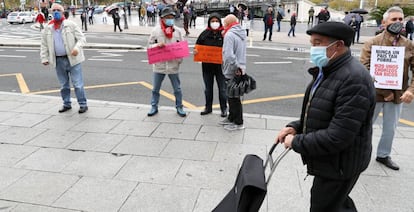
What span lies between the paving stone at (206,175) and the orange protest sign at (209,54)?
7.26 feet

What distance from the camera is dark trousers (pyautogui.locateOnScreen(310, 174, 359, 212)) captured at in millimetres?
2436

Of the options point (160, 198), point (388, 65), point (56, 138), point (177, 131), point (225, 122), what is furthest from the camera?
point (225, 122)

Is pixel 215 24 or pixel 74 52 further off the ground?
pixel 215 24

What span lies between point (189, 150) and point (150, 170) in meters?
0.77

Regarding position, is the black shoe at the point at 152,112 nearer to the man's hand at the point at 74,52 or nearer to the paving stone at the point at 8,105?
the man's hand at the point at 74,52

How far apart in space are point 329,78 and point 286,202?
165cm

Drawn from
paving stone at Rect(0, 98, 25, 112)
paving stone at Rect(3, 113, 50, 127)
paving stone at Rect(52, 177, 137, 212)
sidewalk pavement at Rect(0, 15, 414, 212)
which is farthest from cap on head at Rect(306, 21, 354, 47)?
paving stone at Rect(0, 98, 25, 112)

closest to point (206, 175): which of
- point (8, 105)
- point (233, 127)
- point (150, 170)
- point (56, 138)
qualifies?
point (150, 170)

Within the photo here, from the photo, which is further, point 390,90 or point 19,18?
point 19,18

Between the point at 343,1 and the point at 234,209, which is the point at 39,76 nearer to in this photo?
the point at 234,209

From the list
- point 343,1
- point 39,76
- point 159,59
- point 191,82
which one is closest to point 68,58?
point 159,59

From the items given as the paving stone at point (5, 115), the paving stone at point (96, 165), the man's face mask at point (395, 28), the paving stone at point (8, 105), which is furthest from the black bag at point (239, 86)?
the paving stone at point (8, 105)

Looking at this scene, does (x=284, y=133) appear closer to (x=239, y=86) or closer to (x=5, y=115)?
(x=239, y=86)

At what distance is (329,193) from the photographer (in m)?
2.46
